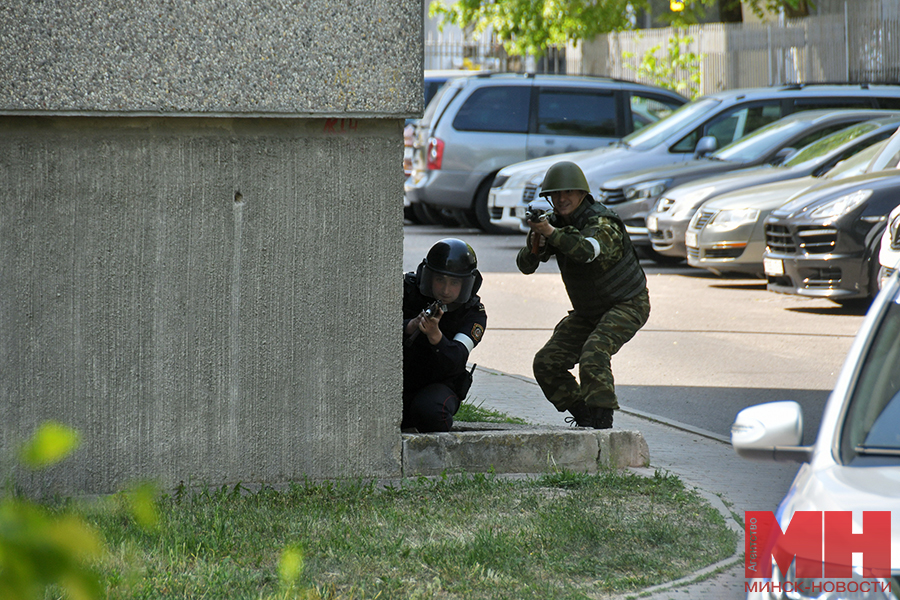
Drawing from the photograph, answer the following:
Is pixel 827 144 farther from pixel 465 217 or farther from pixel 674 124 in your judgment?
pixel 465 217

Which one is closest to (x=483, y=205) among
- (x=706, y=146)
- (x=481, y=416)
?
(x=706, y=146)

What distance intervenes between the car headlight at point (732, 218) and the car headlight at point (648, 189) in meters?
2.01

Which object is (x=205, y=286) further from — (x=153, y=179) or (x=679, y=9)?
(x=679, y=9)

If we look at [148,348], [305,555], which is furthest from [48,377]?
[305,555]

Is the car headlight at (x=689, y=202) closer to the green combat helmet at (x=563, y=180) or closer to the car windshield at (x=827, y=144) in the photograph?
the car windshield at (x=827, y=144)

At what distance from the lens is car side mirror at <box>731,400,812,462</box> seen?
2.47 metres

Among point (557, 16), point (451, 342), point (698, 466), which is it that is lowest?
point (698, 466)

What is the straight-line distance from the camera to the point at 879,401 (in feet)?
8.60

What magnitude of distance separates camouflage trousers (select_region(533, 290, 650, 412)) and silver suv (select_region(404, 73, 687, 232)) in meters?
10.4

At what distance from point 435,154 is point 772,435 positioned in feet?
45.0

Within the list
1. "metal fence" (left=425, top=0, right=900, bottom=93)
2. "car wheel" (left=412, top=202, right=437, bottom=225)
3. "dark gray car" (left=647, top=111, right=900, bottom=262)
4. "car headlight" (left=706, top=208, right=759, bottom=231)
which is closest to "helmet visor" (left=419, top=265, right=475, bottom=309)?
"car headlight" (left=706, top=208, right=759, bottom=231)

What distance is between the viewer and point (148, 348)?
4.38 metres

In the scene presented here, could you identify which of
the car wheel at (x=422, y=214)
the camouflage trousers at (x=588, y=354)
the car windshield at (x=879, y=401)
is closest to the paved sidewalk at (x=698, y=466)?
the camouflage trousers at (x=588, y=354)

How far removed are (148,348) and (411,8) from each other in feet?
5.78
